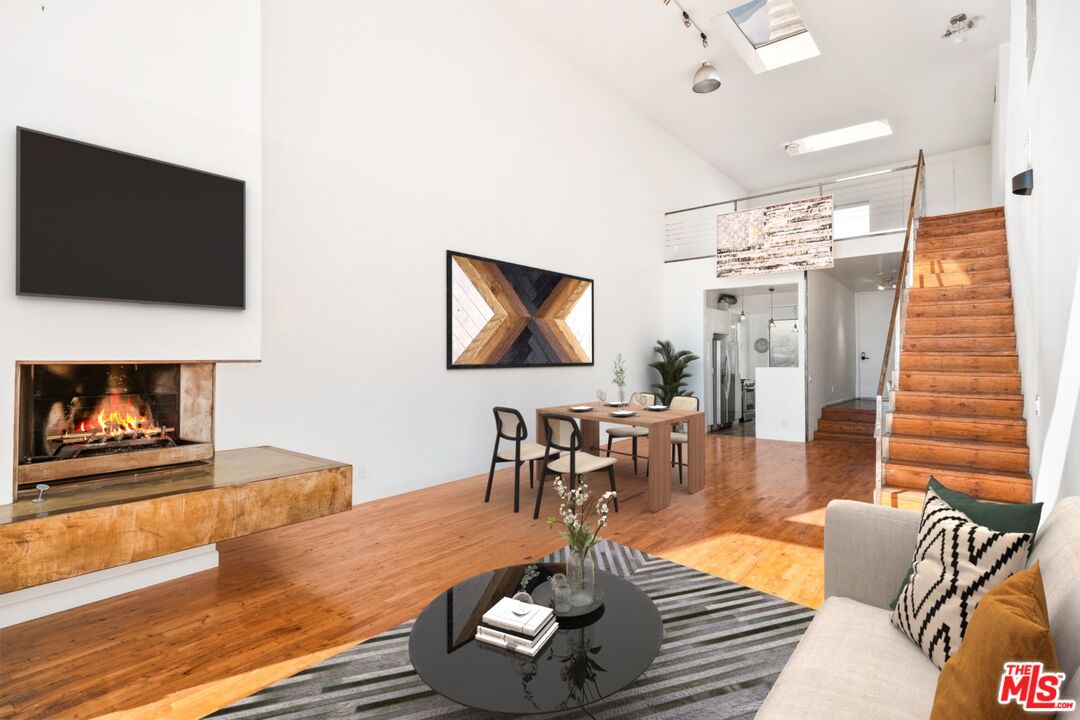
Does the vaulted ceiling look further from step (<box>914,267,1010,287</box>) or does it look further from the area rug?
the area rug

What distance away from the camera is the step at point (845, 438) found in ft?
24.1

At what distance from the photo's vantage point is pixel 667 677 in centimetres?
201

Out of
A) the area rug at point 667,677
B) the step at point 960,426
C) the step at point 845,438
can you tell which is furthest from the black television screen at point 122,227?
the step at point 845,438

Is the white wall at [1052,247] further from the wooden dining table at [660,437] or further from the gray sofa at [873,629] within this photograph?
the wooden dining table at [660,437]

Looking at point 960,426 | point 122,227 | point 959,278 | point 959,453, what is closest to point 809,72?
point 959,278

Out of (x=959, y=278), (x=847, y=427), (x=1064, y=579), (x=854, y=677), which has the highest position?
(x=959, y=278)

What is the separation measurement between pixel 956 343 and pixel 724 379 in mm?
3792

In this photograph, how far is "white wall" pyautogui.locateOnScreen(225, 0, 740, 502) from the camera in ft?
13.0

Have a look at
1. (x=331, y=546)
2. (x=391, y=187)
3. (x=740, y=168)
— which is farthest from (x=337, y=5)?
(x=740, y=168)

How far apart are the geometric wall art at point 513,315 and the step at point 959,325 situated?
3528mm

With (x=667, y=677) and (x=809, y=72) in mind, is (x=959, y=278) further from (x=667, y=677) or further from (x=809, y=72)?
(x=667, y=677)

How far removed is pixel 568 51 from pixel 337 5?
3190 mm

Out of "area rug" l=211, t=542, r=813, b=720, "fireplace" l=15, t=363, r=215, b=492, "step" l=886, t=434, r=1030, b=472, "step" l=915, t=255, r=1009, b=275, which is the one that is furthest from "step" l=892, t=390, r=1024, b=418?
"fireplace" l=15, t=363, r=215, b=492

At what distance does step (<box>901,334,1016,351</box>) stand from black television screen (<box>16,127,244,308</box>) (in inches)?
230
